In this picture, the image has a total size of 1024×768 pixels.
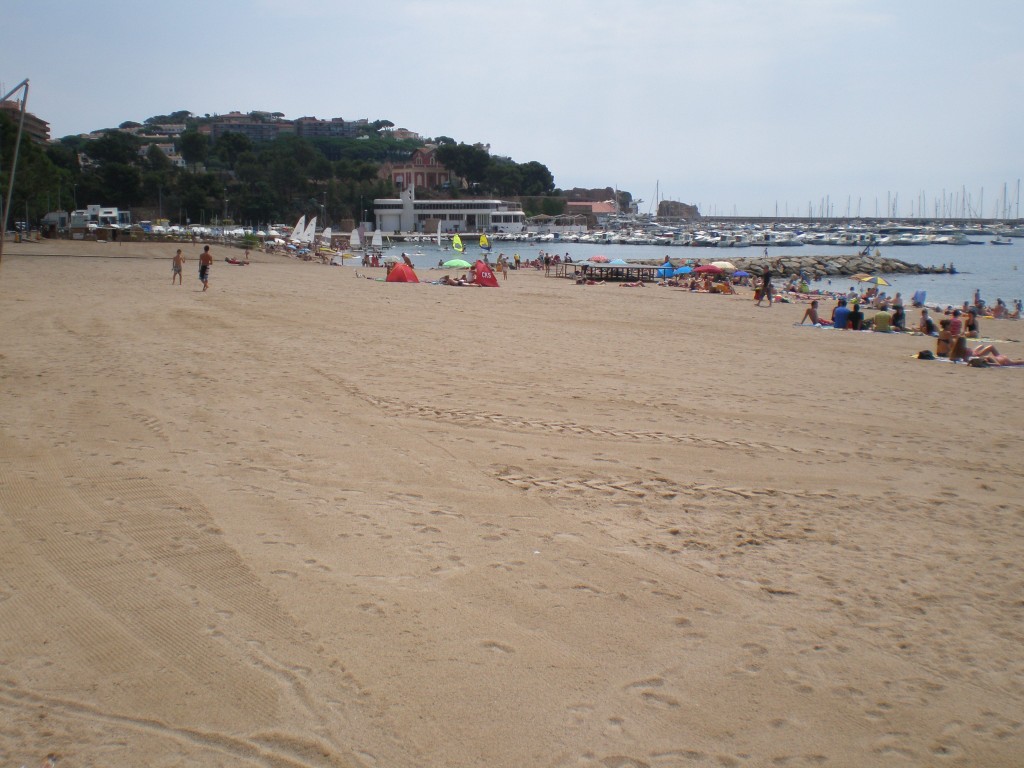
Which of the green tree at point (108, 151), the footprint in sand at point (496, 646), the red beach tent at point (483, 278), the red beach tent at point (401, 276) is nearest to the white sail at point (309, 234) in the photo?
the red beach tent at point (401, 276)

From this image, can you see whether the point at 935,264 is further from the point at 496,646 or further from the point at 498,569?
the point at 496,646

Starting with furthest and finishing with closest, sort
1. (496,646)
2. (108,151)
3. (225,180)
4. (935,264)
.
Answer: (225,180) < (108,151) < (935,264) < (496,646)

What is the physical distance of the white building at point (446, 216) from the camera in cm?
11700

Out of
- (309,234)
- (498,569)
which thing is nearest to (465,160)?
(309,234)

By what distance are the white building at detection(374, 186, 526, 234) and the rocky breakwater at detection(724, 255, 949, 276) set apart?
210 ft

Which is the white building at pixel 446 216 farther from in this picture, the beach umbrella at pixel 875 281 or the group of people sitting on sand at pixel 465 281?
the group of people sitting on sand at pixel 465 281

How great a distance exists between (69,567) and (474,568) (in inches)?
89.5

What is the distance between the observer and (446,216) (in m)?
122

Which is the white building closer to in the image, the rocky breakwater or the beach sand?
the rocky breakwater

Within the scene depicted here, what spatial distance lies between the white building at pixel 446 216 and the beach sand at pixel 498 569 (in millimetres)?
109570

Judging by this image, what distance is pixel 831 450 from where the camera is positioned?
7613 mm

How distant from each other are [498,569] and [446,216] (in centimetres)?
12061

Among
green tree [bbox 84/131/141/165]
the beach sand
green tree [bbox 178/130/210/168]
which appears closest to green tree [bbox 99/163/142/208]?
green tree [bbox 84/131/141/165]

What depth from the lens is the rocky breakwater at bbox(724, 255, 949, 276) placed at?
5709 centimetres
